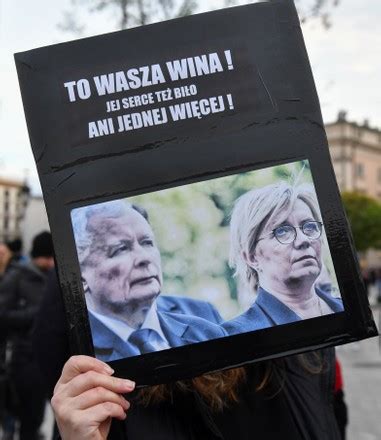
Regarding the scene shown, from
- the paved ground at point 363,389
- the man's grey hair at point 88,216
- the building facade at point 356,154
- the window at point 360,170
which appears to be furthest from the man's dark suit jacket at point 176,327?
the window at point 360,170

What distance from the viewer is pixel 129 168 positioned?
1.43m

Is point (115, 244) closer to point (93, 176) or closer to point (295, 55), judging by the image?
point (93, 176)

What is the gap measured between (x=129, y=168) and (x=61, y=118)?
16 cm

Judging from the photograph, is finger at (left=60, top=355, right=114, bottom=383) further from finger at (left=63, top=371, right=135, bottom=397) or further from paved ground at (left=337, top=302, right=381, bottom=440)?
paved ground at (left=337, top=302, right=381, bottom=440)

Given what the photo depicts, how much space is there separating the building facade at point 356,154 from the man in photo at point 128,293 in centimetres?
7080

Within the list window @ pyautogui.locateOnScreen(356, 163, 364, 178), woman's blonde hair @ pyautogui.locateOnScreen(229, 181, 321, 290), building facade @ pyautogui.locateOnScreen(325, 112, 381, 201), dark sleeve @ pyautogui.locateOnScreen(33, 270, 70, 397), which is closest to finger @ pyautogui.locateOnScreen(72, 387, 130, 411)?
woman's blonde hair @ pyautogui.locateOnScreen(229, 181, 321, 290)

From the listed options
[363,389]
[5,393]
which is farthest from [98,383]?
[363,389]

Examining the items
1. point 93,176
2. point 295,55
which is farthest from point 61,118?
point 295,55

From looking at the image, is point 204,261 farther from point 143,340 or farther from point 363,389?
point 363,389

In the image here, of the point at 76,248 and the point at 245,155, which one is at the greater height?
the point at 245,155

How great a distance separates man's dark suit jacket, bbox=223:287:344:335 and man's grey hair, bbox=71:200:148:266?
9.6 inches

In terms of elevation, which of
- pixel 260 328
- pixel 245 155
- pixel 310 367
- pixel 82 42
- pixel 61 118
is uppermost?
pixel 82 42

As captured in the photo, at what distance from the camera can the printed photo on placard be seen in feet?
4.57

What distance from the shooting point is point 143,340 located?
138cm
